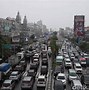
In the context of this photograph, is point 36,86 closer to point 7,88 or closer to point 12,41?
point 7,88

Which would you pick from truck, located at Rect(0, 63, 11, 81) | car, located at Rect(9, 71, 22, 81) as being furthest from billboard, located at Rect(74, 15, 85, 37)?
car, located at Rect(9, 71, 22, 81)

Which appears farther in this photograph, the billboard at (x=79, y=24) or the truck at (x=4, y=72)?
→ the billboard at (x=79, y=24)

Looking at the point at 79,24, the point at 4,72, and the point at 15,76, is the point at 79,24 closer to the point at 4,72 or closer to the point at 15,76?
the point at 4,72

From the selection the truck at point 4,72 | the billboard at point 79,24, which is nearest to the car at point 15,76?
the truck at point 4,72

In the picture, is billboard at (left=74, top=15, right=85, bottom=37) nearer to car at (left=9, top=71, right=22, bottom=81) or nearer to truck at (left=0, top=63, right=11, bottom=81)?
truck at (left=0, top=63, right=11, bottom=81)

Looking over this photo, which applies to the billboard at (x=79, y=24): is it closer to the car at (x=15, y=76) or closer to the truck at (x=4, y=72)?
the truck at (x=4, y=72)

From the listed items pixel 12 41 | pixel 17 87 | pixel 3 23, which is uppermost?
pixel 3 23

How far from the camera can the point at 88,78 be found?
78.6 feet

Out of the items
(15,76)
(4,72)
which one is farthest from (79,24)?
(15,76)

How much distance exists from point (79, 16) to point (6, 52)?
3720 cm

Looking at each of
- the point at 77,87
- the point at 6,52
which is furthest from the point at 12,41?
the point at 77,87

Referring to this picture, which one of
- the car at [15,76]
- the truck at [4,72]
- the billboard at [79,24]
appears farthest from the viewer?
the billboard at [79,24]

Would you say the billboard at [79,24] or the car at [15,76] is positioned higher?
the billboard at [79,24]

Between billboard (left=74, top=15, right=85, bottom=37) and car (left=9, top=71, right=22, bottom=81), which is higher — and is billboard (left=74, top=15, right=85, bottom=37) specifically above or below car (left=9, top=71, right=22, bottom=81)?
above
